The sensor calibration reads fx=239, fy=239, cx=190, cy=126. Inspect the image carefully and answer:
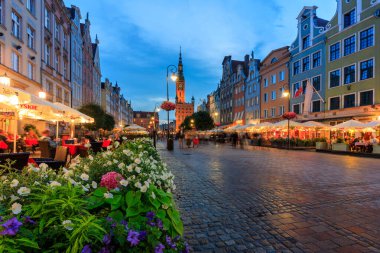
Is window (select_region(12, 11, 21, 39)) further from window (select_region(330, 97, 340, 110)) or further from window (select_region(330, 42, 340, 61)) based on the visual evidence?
window (select_region(330, 42, 340, 61))

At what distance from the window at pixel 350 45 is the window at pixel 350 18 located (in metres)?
1.65

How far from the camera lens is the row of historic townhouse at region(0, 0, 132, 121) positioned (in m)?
16.6

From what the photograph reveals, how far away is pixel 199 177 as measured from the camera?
8773 millimetres

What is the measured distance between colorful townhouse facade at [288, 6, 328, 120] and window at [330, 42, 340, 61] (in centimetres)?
108

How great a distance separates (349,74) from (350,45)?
3223 mm

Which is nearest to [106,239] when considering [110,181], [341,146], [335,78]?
[110,181]

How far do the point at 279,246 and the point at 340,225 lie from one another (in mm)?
1501

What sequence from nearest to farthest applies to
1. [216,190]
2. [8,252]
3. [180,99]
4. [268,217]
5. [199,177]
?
[8,252] < [268,217] < [216,190] < [199,177] < [180,99]

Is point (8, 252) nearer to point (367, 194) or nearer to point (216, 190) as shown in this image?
point (216, 190)

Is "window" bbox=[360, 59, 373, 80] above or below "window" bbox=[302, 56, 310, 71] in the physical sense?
below

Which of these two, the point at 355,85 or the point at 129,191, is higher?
the point at 355,85

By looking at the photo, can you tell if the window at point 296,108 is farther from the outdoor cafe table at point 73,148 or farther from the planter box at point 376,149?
the outdoor cafe table at point 73,148

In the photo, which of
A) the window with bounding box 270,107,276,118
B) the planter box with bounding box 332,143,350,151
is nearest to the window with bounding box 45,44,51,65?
the planter box with bounding box 332,143,350,151

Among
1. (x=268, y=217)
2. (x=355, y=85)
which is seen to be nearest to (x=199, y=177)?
(x=268, y=217)
